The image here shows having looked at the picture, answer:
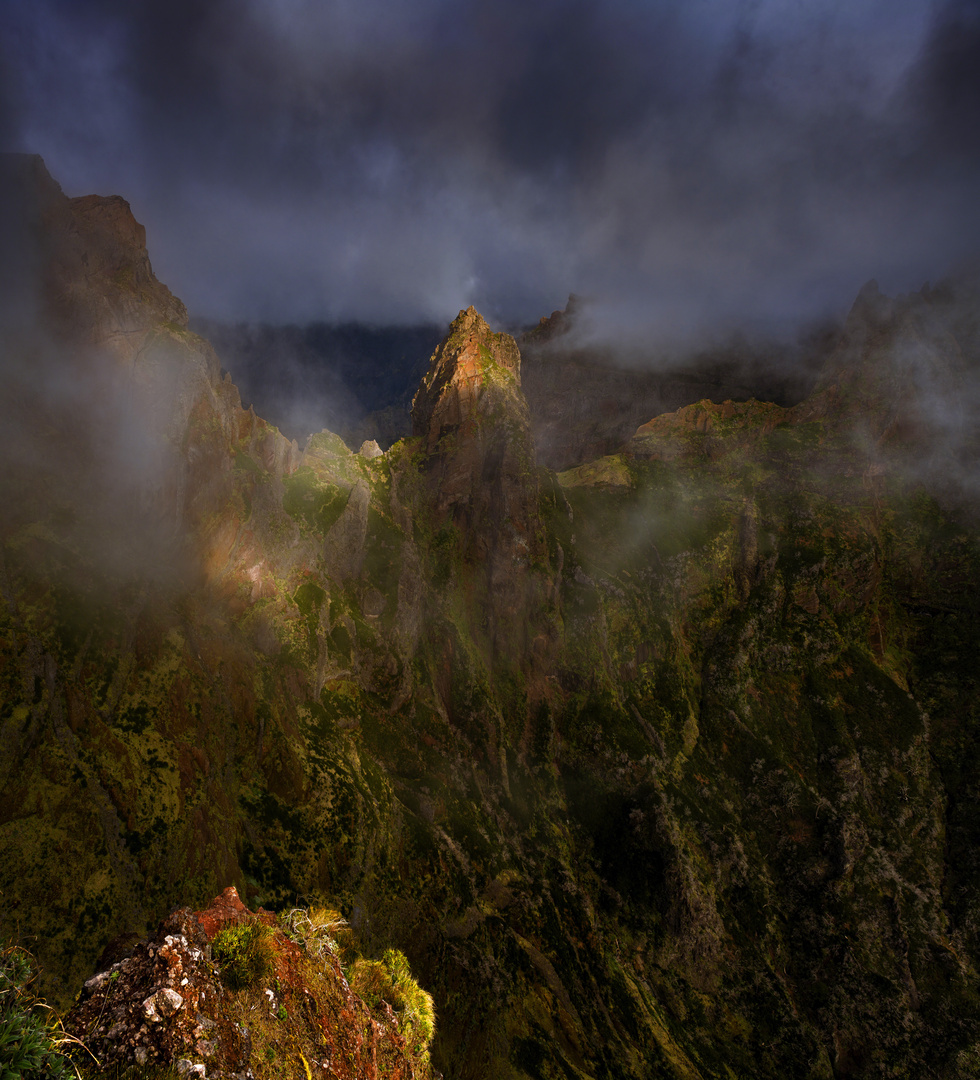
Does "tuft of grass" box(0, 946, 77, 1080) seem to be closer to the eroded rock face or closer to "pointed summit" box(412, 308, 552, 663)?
the eroded rock face

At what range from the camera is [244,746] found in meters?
74.1

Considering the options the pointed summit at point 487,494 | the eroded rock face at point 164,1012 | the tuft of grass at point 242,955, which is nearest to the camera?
the eroded rock face at point 164,1012

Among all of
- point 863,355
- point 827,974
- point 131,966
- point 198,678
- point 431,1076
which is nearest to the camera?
point 131,966

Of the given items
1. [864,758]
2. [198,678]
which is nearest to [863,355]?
[864,758]

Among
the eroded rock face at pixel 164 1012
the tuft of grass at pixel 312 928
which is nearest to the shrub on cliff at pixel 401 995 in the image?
the tuft of grass at pixel 312 928

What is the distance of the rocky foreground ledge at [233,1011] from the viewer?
30.2ft

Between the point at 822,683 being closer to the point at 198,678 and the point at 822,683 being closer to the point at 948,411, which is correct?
the point at 948,411

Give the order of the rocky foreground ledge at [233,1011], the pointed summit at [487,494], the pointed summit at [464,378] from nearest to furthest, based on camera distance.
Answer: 1. the rocky foreground ledge at [233,1011]
2. the pointed summit at [487,494]
3. the pointed summit at [464,378]

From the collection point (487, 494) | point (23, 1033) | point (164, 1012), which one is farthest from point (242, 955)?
point (487, 494)

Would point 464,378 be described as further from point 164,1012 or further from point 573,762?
point 164,1012

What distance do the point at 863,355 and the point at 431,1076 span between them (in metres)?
249

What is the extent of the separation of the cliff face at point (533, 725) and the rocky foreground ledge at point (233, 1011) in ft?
156

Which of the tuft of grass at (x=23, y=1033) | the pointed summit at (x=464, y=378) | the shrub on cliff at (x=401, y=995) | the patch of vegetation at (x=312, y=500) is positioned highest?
the pointed summit at (x=464, y=378)

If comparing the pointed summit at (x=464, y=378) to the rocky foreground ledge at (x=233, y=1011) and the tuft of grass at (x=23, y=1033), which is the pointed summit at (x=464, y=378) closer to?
the rocky foreground ledge at (x=233, y=1011)
